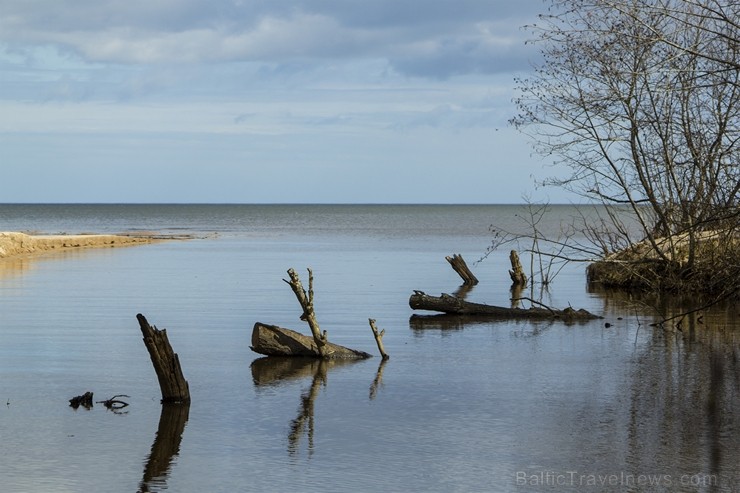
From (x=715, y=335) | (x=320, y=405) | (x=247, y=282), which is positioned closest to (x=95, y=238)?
(x=247, y=282)

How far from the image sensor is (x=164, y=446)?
1148 centimetres

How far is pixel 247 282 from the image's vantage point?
34.1 meters

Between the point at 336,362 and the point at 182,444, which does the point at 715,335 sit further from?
the point at 182,444

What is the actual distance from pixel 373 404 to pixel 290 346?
4.31 meters

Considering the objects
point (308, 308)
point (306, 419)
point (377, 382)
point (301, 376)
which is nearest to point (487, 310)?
point (308, 308)

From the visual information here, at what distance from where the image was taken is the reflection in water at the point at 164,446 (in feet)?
33.1

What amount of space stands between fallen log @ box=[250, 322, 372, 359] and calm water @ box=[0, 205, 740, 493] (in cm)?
38

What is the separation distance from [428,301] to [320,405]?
36.0ft

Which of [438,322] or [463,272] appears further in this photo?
[463,272]

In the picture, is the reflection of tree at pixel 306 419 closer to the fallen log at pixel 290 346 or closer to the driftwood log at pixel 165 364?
the fallen log at pixel 290 346

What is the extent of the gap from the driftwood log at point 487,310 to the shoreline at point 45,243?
28.9 metres

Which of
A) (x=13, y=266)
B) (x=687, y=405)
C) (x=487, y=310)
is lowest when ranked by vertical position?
(x=687, y=405)

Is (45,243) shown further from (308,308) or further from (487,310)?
(308,308)

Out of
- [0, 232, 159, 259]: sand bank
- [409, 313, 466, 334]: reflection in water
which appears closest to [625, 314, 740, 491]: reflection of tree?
[409, 313, 466, 334]: reflection in water
